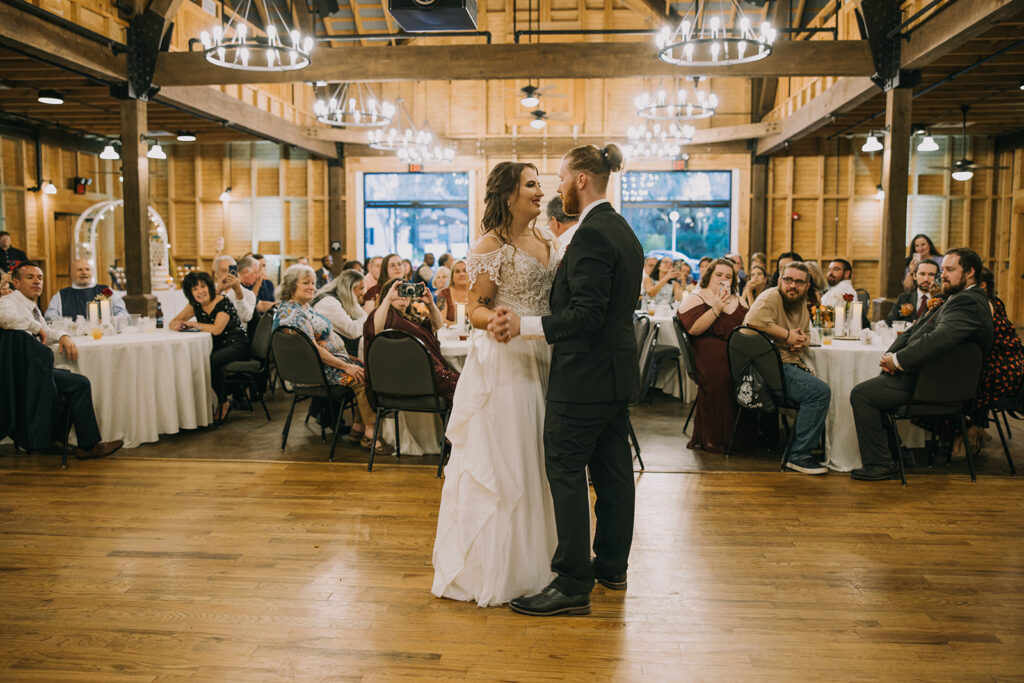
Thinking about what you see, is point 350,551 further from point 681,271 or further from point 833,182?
point 833,182

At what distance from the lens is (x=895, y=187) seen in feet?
27.9

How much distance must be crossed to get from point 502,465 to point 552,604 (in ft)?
1.73

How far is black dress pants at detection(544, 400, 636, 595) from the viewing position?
286 cm

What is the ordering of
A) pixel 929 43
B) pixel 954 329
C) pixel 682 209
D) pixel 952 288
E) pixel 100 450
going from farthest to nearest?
pixel 682 209 < pixel 929 43 < pixel 100 450 < pixel 952 288 < pixel 954 329

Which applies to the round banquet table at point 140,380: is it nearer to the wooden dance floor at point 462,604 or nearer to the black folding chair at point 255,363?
the black folding chair at point 255,363

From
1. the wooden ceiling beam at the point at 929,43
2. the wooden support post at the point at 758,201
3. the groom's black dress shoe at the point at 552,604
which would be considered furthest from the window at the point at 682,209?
the groom's black dress shoe at the point at 552,604

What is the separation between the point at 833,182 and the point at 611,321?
13.5 meters

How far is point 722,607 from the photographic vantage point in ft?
9.88

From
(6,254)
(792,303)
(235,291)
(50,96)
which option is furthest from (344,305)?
(6,254)

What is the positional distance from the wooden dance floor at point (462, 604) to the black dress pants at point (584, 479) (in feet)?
0.63

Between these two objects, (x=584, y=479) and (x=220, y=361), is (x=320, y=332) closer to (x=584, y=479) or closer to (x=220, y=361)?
(x=220, y=361)

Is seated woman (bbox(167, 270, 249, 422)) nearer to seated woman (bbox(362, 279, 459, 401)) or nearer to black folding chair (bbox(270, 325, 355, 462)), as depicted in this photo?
black folding chair (bbox(270, 325, 355, 462))

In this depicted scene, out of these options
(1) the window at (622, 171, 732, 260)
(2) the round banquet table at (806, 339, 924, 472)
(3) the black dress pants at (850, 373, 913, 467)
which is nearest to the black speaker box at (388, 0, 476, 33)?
(2) the round banquet table at (806, 339, 924, 472)

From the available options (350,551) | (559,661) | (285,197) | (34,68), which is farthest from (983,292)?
(285,197)
